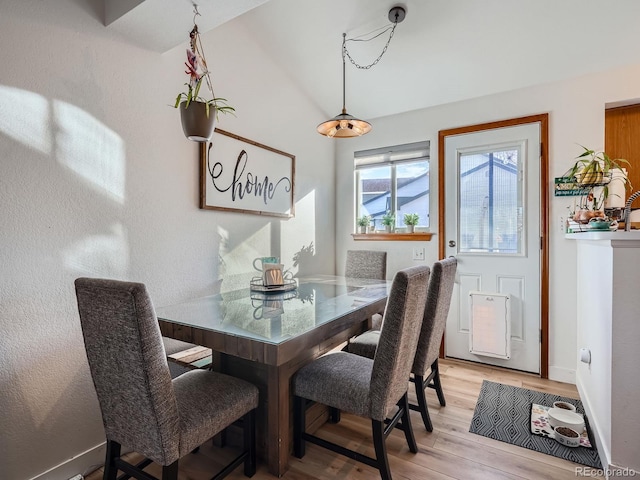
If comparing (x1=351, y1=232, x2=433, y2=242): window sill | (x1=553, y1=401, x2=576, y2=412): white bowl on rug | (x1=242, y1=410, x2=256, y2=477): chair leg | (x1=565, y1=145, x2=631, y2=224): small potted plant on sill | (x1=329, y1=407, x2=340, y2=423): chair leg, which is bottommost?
(x1=329, y1=407, x2=340, y2=423): chair leg

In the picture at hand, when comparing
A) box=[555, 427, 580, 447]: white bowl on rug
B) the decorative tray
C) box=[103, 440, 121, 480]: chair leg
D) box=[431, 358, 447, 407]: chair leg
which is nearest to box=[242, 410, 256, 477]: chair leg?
box=[103, 440, 121, 480]: chair leg

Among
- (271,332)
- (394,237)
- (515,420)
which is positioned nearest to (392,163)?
(394,237)

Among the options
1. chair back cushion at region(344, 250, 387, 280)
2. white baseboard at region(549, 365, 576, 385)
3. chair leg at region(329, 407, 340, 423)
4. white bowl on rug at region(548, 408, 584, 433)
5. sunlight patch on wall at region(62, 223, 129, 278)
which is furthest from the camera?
chair back cushion at region(344, 250, 387, 280)

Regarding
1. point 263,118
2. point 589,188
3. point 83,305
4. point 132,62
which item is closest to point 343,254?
point 263,118

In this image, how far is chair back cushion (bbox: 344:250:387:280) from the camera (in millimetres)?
2980

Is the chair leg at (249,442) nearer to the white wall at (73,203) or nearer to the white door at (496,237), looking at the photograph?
the white wall at (73,203)

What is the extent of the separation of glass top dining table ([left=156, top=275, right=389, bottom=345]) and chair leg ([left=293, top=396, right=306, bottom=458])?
0.49 m

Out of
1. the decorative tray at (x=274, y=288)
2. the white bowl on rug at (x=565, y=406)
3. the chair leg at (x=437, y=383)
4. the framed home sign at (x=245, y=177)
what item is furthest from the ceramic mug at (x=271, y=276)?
the white bowl on rug at (x=565, y=406)

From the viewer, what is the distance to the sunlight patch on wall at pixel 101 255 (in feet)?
5.40

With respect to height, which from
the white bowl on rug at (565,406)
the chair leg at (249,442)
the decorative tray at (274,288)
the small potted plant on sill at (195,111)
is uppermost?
the small potted plant on sill at (195,111)

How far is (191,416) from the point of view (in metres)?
1.24

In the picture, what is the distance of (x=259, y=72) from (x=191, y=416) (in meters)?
2.48

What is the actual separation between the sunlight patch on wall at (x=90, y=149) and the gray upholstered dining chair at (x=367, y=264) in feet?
6.41

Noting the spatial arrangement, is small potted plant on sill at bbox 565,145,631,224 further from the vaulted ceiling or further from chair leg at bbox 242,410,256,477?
chair leg at bbox 242,410,256,477
